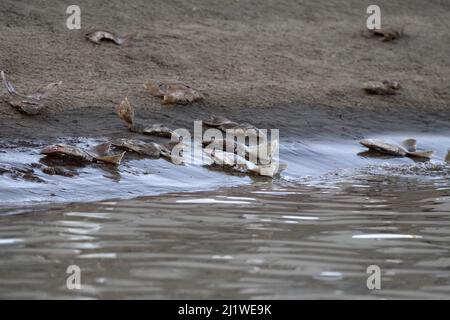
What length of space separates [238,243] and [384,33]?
280 inches

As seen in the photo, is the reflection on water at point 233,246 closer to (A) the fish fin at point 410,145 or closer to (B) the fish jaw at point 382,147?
(B) the fish jaw at point 382,147

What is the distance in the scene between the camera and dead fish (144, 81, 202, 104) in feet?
25.6

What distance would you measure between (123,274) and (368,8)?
351 inches

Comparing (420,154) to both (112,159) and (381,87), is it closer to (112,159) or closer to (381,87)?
(381,87)

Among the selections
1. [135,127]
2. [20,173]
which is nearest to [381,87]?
[135,127]

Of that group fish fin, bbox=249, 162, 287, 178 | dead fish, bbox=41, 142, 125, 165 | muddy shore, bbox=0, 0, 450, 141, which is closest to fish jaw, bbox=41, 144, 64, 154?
dead fish, bbox=41, 142, 125, 165

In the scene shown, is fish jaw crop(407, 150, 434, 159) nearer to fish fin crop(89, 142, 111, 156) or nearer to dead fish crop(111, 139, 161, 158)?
dead fish crop(111, 139, 161, 158)

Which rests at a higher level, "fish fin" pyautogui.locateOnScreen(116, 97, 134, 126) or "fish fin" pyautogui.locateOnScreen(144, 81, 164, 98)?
"fish fin" pyautogui.locateOnScreen(144, 81, 164, 98)

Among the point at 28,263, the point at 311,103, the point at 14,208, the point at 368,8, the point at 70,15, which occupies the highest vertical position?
the point at 368,8

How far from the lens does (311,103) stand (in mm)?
8648

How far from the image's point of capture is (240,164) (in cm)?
667
